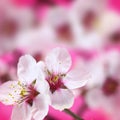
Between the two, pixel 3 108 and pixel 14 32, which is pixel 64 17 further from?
pixel 3 108

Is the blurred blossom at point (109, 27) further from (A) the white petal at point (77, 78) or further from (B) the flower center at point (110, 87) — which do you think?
(A) the white petal at point (77, 78)

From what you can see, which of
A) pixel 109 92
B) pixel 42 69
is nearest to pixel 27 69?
pixel 42 69

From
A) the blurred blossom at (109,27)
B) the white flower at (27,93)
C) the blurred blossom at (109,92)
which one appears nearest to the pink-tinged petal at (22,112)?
the white flower at (27,93)

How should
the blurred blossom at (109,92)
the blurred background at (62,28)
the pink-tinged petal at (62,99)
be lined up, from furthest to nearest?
the blurred background at (62,28) → the blurred blossom at (109,92) → the pink-tinged petal at (62,99)

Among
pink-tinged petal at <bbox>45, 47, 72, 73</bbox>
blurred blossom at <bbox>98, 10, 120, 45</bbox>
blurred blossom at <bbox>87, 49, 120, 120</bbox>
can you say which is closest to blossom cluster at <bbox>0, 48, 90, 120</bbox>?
pink-tinged petal at <bbox>45, 47, 72, 73</bbox>

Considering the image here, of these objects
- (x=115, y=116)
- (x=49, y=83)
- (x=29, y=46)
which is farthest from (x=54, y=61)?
(x=29, y=46)

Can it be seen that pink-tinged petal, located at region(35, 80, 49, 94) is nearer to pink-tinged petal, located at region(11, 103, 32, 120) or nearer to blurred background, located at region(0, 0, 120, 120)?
pink-tinged petal, located at region(11, 103, 32, 120)
